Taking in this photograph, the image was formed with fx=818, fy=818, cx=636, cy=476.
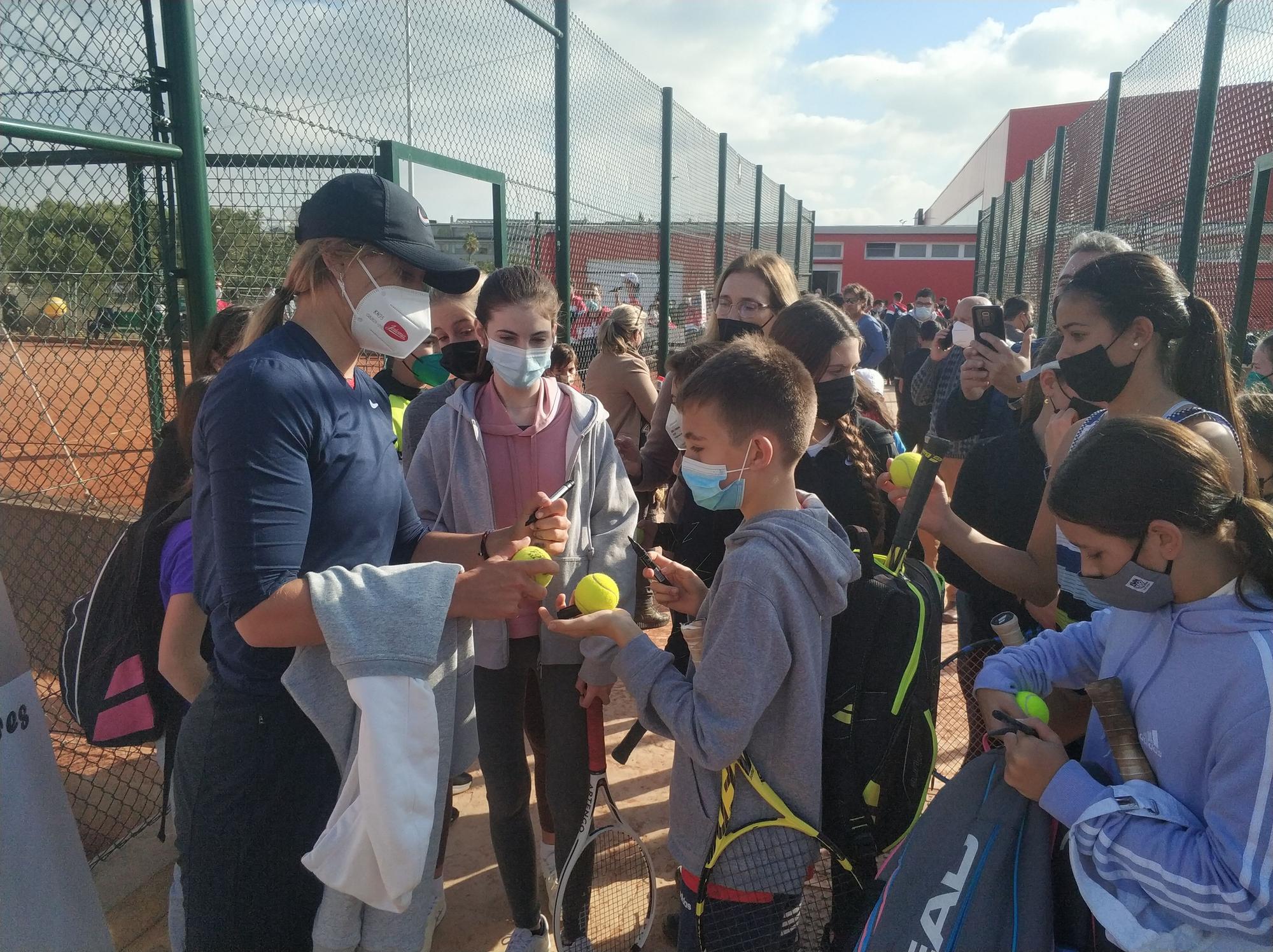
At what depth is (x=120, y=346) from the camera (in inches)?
243

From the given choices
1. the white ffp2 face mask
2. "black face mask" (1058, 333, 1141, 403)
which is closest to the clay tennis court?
the white ffp2 face mask

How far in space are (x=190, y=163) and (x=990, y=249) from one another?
16460 millimetres

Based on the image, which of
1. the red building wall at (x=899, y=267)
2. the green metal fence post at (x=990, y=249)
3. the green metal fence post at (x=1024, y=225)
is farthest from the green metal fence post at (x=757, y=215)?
the red building wall at (x=899, y=267)

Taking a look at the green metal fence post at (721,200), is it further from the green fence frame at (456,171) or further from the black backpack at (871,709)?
the black backpack at (871,709)

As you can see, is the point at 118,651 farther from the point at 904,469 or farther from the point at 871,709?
the point at 904,469

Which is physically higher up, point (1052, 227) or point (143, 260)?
point (1052, 227)

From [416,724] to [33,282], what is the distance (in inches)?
208

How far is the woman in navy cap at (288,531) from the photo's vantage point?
1.52 metres

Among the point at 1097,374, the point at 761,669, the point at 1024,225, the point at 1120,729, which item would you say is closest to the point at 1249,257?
the point at 1097,374

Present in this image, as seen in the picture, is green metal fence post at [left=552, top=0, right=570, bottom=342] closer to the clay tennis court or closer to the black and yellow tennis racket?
the clay tennis court

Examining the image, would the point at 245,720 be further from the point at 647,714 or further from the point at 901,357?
the point at 901,357

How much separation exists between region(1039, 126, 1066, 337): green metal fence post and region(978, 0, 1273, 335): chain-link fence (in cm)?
35

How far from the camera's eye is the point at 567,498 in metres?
2.72

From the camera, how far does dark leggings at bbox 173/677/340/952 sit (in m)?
1.65
